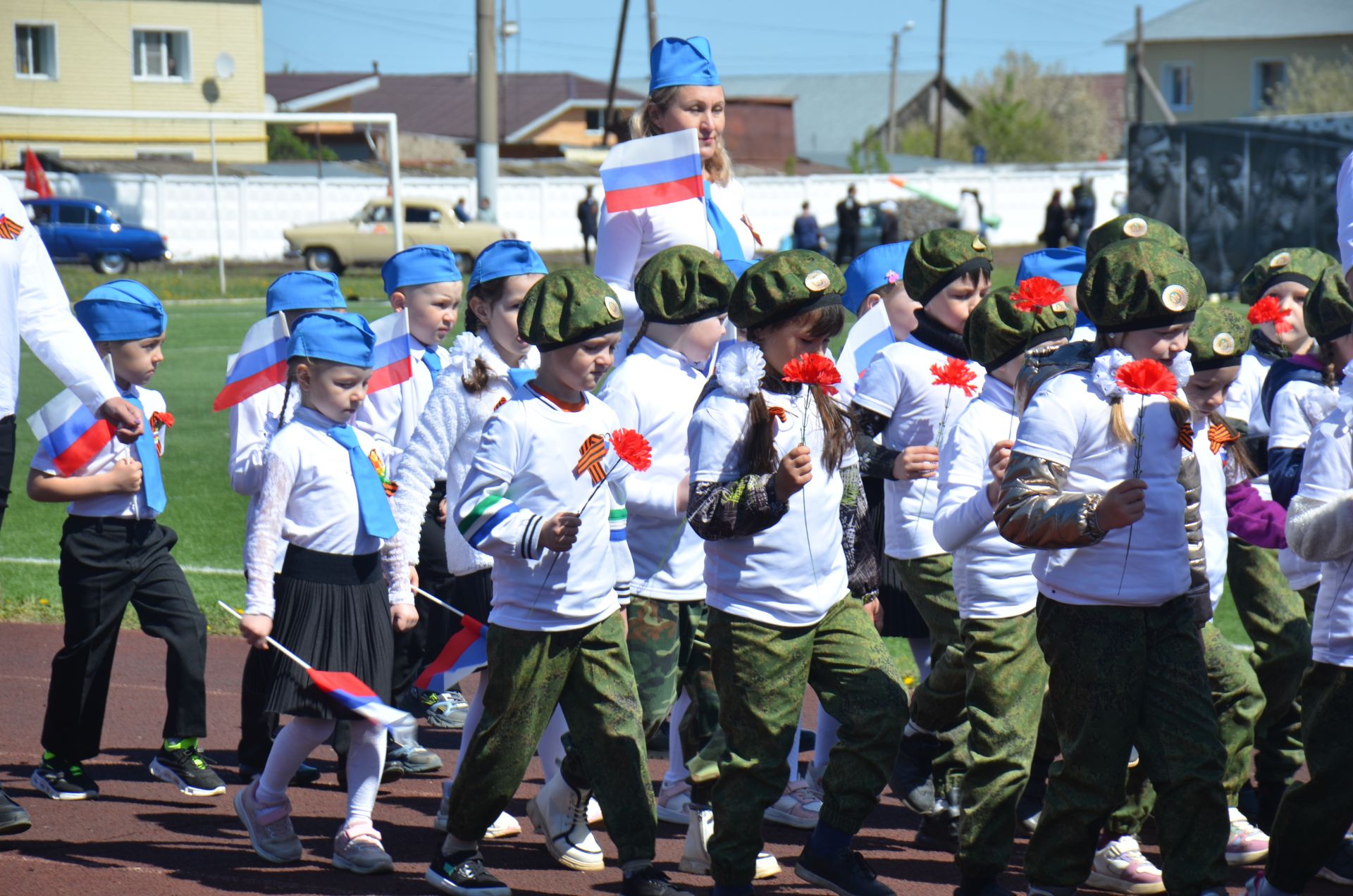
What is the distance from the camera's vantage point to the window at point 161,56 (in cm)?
5578

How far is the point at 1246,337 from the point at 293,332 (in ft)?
10.1

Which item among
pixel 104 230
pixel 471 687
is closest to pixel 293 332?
pixel 471 687

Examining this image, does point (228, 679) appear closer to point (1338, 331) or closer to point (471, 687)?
point (471, 687)

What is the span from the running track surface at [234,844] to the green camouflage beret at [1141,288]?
181 cm

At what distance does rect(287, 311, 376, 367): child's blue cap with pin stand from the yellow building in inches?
1808

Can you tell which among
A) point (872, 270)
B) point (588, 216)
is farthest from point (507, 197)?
point (872, 270)

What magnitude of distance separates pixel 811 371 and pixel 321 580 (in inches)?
70.2

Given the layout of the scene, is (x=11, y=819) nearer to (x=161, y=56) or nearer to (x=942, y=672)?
(x=942, y=672)

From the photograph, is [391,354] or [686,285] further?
[391,354]

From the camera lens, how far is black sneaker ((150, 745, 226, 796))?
583 centimetres

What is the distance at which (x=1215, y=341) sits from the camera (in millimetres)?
5105

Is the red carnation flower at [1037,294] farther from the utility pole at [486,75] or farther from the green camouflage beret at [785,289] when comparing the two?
the utility pole at [486,75]

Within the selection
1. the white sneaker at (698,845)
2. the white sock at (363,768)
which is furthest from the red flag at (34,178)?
the white sneaker at (698,845)

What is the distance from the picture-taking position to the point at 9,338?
5.27m
